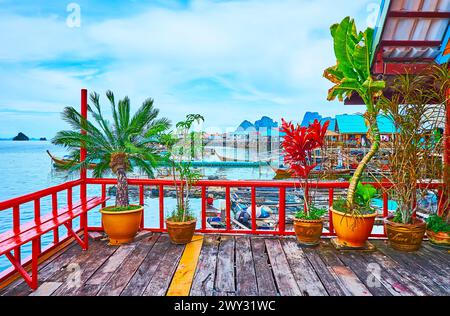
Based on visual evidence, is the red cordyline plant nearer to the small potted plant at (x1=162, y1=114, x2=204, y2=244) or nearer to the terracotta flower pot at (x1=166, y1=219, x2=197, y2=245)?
the small potted plant at (x1=162, y1=114, x2=204, y2=244)

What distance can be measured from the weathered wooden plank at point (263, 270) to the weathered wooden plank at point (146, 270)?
1.01 meters

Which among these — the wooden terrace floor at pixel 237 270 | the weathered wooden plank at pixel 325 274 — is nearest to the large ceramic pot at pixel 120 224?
the wooden terrace floor at pixel 237 270

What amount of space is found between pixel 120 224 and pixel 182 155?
1.13 meters

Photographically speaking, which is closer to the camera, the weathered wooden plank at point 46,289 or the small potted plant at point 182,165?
A: the weathered wooden plank at point 46,289

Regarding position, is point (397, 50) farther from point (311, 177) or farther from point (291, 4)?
point (291, 4)

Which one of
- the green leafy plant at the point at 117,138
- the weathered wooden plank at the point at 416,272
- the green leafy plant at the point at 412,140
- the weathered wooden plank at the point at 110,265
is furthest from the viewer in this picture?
the green leafy plant at the point at 117,138

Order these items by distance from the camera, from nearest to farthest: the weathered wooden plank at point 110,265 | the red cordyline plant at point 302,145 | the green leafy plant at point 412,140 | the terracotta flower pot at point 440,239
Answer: the weathered wooden plank at point 110,265 < the green leafy plant at point 412,140 < the terracotta flower pot at point 440,239 < the red cordyline plant at point 302,145

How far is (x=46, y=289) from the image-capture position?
240cm

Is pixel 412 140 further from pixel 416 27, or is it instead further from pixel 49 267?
pixel 49 267

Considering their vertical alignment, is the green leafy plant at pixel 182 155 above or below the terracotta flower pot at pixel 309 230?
above

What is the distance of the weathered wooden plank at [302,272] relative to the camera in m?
2.40

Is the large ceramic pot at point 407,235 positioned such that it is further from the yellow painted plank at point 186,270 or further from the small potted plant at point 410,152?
the yellow painted plank at point 186,270

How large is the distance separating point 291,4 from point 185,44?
280cm
